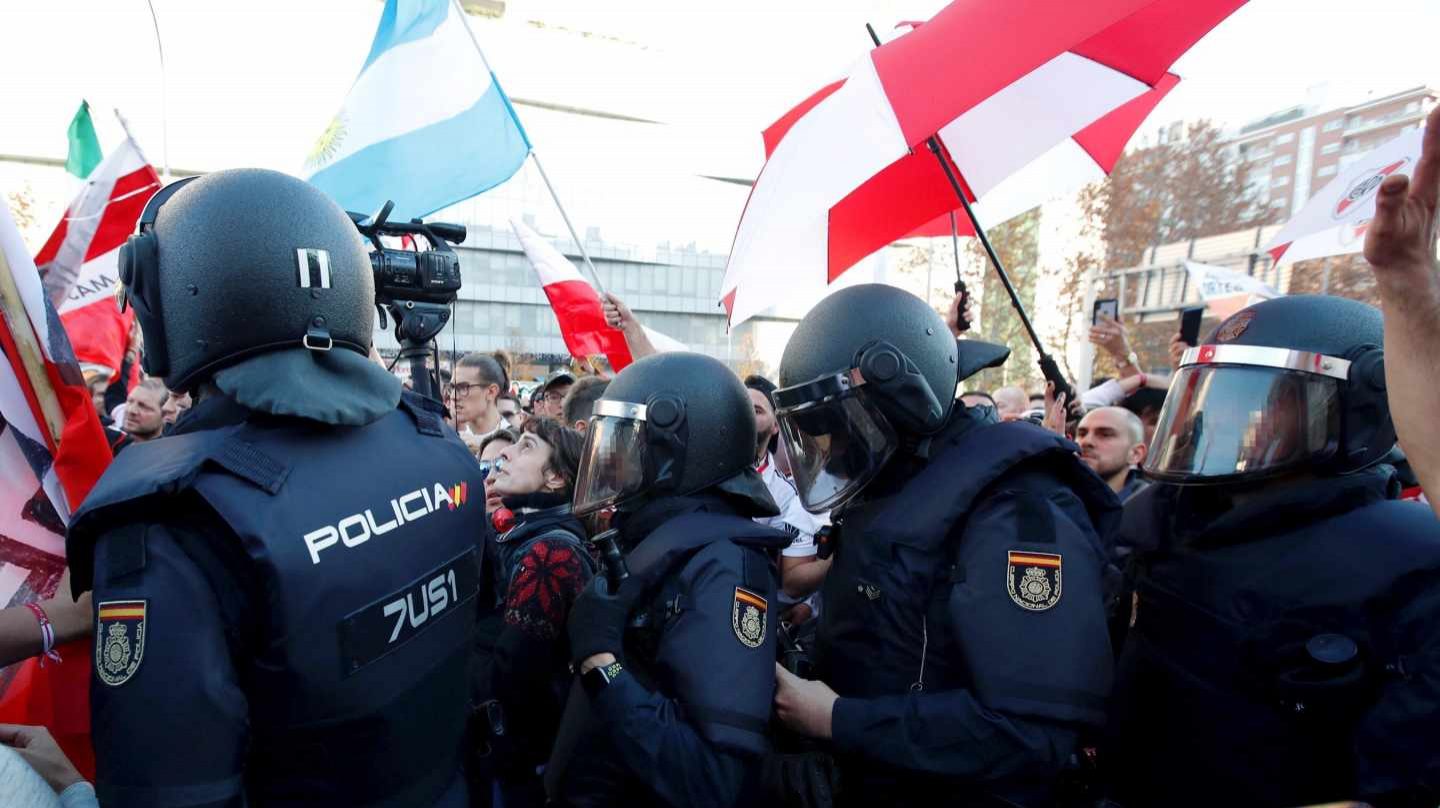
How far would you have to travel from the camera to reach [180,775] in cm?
133

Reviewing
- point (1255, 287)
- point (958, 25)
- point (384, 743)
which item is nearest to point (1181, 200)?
point (1255, 287)

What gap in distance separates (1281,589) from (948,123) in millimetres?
1418

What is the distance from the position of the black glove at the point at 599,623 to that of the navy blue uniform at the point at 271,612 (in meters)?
0.31

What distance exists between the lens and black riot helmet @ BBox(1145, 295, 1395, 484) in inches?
75.4

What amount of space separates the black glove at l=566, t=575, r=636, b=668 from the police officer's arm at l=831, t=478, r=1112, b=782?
0.60m

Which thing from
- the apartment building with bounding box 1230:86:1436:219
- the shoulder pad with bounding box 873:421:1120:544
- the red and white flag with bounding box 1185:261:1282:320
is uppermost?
the apartment building with bounding box 1230:86:1436:219

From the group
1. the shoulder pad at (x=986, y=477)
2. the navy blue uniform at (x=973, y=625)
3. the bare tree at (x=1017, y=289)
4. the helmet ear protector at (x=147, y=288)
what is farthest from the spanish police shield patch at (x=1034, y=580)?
the bare tree at (x=1017, y=289)

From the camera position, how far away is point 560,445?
3197 millimetres

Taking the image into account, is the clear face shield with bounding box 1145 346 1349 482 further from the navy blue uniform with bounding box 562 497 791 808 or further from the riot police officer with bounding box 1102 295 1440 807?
the navy blue uniform with bounding box 562 497 791 808

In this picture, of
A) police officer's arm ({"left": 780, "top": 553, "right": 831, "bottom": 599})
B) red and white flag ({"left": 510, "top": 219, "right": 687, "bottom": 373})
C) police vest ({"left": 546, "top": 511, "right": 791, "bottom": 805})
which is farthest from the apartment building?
police vest ({"left": 546, "top": 511, "right": 791, "bottom": 805})

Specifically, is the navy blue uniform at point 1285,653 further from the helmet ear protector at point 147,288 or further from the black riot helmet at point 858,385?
the helmet ear protector at point 147,288

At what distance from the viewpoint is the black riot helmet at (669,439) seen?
2354 millimetres

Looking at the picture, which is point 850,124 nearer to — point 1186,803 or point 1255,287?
point 1186,803

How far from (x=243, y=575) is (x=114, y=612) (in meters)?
0.18
